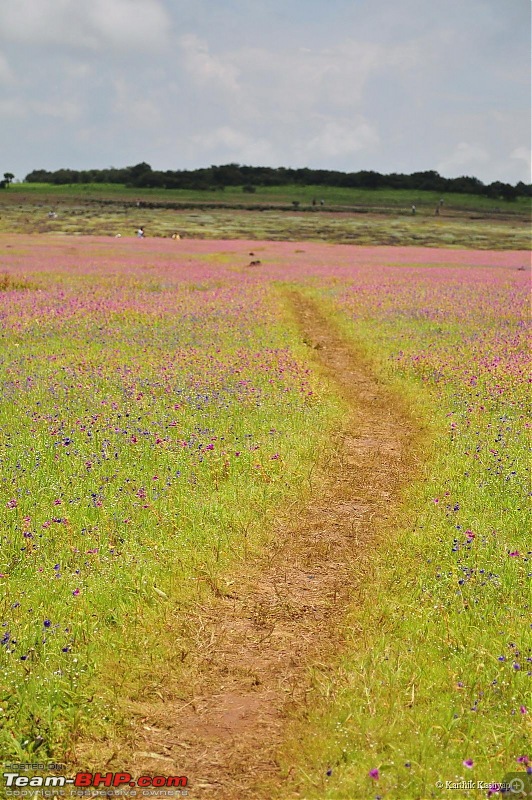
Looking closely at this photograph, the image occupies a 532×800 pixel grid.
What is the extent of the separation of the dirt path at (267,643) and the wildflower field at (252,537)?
0.20 m

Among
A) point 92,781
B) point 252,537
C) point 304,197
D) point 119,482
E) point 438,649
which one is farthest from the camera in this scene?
point 304,197

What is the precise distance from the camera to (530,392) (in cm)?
1237

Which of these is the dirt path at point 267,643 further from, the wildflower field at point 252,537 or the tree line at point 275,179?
the tree line at point 275,179

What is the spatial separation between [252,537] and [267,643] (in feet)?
5.78

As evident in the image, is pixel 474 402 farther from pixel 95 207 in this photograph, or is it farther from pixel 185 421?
pixel 95 207

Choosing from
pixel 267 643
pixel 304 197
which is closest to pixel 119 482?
pixel 267 643

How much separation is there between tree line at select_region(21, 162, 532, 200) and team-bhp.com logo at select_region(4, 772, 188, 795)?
15149 centimetres

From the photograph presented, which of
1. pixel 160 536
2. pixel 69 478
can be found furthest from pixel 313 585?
pixel 69 478

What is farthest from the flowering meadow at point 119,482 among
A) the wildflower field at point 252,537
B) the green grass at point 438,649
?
the green grass at point 438,649

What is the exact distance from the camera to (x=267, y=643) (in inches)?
214

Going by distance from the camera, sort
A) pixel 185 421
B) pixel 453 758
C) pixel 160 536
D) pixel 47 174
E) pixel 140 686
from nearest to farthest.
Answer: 1. pixel 453 758
2. pixel 140 686
3. pixel 160 536
4. pixel 185 421
5. pixel 47 174

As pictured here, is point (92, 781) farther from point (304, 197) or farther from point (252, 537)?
point (304, 197)

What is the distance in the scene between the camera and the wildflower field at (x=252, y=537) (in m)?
4.36

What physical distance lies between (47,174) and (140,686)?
21910 centimetres
